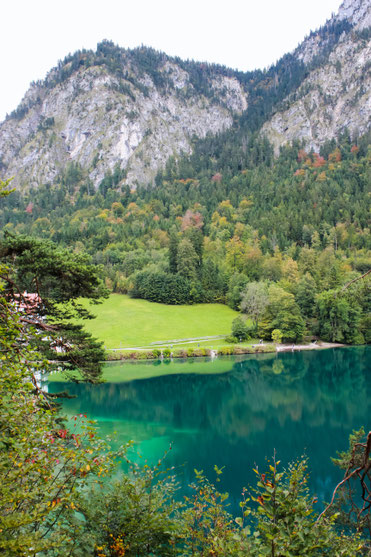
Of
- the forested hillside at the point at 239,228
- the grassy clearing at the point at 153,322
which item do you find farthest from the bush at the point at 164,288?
the grassy clearing at the point at 153,322

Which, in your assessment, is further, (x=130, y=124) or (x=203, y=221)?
(x=130, y=124)

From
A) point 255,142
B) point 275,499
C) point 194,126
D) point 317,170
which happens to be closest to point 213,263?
point 317,170

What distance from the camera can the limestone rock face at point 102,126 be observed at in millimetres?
158250

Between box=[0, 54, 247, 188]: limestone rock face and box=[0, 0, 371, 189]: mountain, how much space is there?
46 cm

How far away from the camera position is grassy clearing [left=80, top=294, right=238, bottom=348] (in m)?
56.9

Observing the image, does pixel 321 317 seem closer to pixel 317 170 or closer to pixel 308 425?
pixel 308 425

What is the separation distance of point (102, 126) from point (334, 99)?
98.1m

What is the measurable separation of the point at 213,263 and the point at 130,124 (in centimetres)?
10985

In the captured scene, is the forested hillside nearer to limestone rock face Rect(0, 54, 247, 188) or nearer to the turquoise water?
the turquoise water

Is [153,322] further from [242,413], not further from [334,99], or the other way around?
[334,99]

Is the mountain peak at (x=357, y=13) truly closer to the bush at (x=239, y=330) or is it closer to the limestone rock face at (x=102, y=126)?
the limestone rock face at (x=102, y=126)

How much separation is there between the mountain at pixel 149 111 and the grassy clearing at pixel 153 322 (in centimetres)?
8763

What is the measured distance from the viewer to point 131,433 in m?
24.1

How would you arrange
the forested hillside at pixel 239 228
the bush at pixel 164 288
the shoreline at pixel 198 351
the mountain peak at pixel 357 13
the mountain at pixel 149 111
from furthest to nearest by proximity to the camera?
the mountain peak at pixel 357 13 < the mountain at pixel 149 111 < the bush at pixel 164 288 < the forested hillside at pixel 239 228 < the shoreline at pixel 198 351
